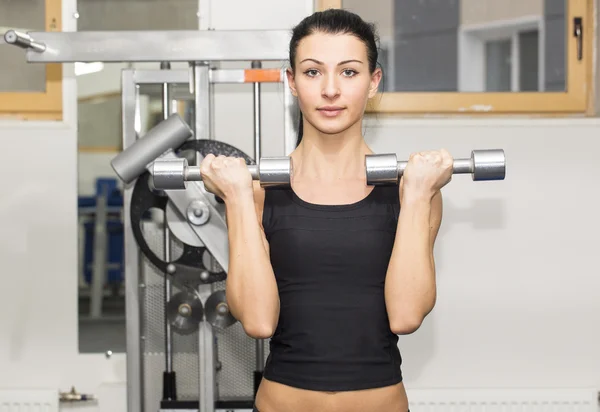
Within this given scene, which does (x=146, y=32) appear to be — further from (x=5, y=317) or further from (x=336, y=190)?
(x=5, y=317)

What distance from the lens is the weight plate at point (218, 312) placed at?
2.16 metres

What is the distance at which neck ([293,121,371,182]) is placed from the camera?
53.7 inches

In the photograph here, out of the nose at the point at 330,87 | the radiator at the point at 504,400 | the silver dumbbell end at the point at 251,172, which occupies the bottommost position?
the radiator at the point at 504,400

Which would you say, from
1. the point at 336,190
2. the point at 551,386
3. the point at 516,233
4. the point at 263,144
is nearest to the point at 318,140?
the point at 336,190

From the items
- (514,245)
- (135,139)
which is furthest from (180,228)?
(514,245)

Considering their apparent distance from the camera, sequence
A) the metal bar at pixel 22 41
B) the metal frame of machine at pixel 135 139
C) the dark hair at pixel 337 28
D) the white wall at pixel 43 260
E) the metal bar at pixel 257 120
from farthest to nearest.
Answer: the white wall at pixel 43 260, the metal bar at pixel 257 120, the metal frame of machine at pixel 135 139, the metal bar at pixel 22 41, the dark hair at pixel 337 28

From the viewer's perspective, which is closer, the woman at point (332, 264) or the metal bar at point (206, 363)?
the woman at point (332, 264)

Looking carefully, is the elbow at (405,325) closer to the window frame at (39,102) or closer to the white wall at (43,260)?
the white wall at (43,260)

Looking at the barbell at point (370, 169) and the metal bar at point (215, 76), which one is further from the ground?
the metal bar at point (215, 76)

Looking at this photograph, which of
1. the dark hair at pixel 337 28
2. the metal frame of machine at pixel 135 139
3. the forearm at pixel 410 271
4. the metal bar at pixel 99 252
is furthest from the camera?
the metal bar at pixel 99 252

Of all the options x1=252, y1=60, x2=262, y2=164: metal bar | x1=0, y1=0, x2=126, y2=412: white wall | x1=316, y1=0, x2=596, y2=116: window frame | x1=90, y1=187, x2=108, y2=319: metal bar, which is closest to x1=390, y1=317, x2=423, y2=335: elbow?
x1=252, y1=60, x2=262, y2=164: metal bar

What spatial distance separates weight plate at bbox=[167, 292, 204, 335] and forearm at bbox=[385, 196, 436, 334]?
40.1 inches

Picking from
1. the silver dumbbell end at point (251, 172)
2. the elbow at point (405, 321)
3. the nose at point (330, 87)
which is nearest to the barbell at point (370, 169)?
the silver dumbbell end at point (251, 172)

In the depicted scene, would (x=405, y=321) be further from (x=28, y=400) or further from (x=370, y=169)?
(x=28, y=400)
